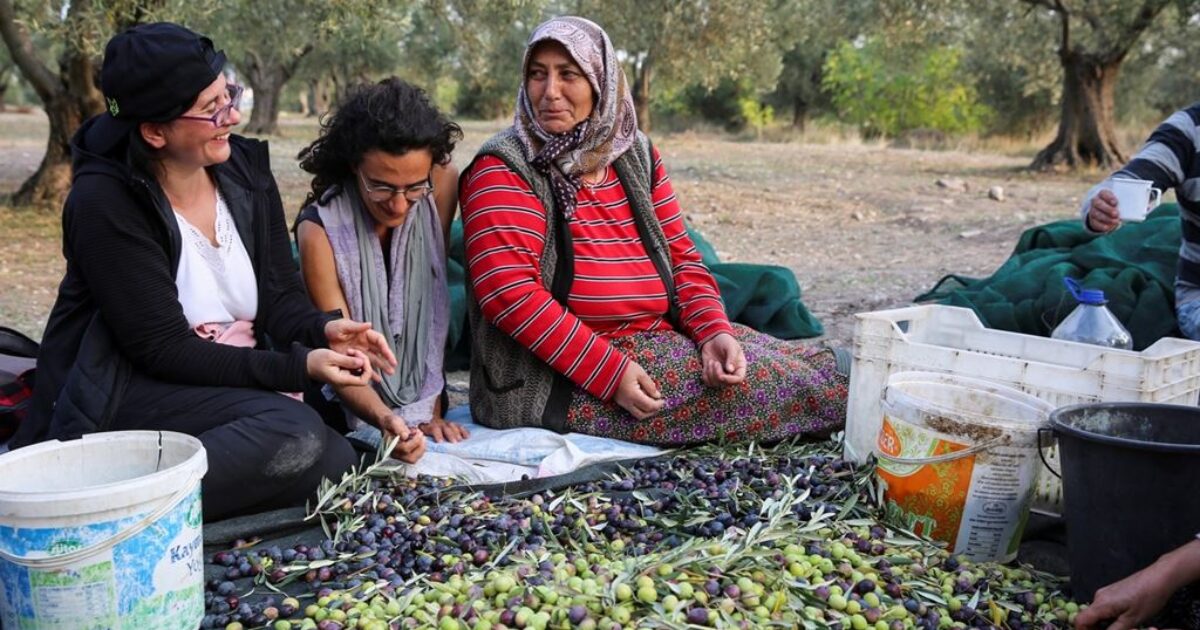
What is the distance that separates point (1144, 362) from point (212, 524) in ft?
8.03

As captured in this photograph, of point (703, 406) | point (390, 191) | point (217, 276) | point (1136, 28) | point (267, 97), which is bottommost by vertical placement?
point (703, 406)

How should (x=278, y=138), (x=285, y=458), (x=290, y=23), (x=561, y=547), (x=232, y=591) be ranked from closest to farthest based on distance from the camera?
(x=232, y=591) → (x=561, y=547) → (x=285, y=458) → (x=290, y=23) → (x=278, y=138)

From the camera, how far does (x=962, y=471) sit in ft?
8.29

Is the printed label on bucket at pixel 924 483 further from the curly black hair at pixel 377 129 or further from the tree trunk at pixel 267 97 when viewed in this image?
the tree trunk at pixel 267 97

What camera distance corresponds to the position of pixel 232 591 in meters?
2.33

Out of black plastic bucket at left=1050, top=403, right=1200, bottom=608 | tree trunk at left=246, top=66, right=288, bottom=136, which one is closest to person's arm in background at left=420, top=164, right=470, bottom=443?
black plastic bucket at left=1050, top=403, right=1200, bottom=608

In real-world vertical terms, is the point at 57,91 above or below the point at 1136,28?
below

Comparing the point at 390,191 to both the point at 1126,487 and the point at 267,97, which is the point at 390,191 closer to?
the point at 1126,487

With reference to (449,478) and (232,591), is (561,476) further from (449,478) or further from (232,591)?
(232,591)

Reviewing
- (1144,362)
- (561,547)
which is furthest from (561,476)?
(1144,362)

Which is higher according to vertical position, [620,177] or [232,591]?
[620,177]

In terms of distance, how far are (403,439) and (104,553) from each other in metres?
1.11

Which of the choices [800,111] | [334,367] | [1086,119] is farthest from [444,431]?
[800,111]

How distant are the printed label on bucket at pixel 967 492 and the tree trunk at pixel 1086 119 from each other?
44.7 ft
